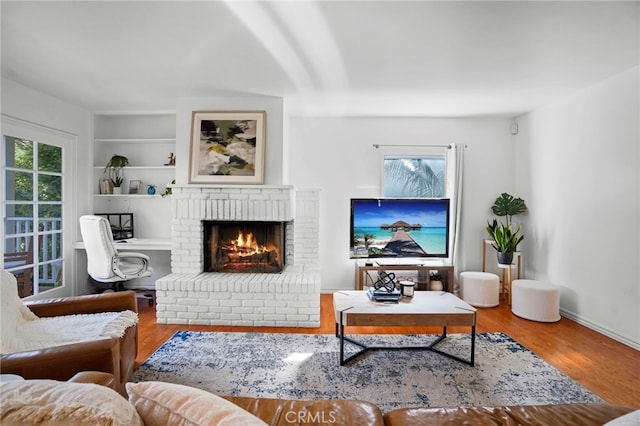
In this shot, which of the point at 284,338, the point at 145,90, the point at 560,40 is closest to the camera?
the point at 560,40

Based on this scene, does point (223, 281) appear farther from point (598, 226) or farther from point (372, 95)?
point (598, 226)

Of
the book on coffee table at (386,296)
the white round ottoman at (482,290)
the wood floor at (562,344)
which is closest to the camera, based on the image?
the wood floor at (562,344)

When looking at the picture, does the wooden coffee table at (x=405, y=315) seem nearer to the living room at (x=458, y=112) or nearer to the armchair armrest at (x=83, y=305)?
the armchair armrest at (x=83, y=305)

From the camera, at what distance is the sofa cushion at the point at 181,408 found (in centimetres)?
76

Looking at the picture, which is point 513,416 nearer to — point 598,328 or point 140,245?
point 598,328

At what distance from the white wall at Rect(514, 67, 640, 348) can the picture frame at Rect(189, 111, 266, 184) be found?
10.7 ft

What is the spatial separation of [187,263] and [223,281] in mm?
583

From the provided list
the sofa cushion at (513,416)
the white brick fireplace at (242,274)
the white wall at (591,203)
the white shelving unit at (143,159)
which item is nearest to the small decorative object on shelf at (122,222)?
the white shelving unit at (143,159)

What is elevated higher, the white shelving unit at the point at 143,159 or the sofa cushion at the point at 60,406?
the white shelving unit at the point at 143,159

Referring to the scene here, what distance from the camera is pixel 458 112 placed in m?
4.06

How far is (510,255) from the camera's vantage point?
382cm

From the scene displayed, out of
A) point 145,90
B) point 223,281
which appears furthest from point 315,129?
point 223,281

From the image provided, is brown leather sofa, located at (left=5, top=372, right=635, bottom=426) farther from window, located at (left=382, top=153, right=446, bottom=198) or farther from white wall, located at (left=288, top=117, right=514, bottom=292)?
window, located at (left=382, top=153, right=446, bottom=198)

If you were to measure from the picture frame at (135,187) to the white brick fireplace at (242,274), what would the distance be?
3.48ft
